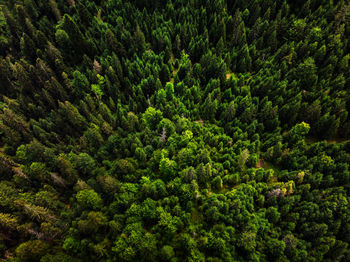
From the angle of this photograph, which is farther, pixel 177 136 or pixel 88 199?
pixel 177 136

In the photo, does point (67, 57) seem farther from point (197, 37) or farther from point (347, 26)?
point (347, 26)

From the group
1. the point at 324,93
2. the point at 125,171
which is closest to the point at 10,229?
the point at 125,171

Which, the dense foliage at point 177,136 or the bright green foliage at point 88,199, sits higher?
the dense foliage at point 177,136

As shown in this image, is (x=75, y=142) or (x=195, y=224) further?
(x=75, y=142)

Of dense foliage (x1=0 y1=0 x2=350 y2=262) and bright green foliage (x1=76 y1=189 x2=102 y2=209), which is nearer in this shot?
dense foliage (x1=0 y1=0 x2=350 y2=262)

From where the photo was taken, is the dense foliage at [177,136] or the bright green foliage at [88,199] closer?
the dense foliage at [177,136]

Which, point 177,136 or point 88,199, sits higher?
point 177,136

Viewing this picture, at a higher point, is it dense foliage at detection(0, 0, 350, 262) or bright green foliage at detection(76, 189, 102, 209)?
dense foliage at detection(0, 0, 350, 262)

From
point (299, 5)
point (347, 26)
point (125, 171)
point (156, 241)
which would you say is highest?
point (299, 5)
